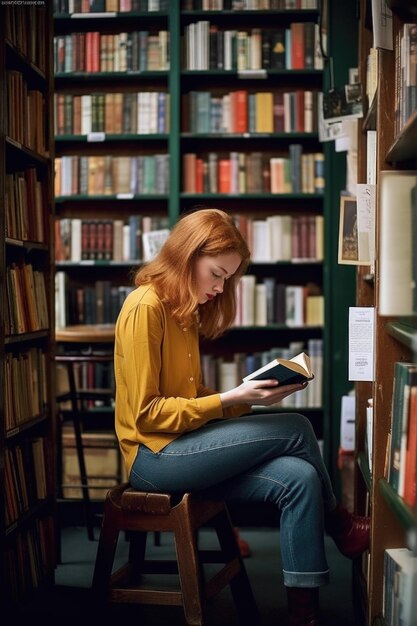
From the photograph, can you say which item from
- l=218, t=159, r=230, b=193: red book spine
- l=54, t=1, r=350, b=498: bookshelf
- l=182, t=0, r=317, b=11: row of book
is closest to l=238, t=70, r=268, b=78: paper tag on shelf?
l=54, t=1, r=350, b=498: bookshelf

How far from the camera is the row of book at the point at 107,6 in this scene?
4074 millimetres

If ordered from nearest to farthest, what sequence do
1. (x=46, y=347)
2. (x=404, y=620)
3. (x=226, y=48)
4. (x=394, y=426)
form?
(x=404, y=620), (x=394, y=426), (x=46, y=347), (x=226, y=48)

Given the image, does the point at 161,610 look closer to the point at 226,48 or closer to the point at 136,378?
the point at 136,378

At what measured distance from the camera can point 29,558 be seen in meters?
2.74

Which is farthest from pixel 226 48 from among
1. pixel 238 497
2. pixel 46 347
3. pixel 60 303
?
pixel 238 497

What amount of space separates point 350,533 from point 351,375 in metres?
0.45

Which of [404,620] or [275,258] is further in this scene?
[275,258]

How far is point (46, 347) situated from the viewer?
2.96 metres

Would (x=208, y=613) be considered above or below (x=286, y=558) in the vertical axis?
below

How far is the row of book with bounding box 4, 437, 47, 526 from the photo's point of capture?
2.58 meters

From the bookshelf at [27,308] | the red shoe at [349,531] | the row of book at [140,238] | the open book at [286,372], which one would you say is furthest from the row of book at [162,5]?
the red shoe at [349,531]

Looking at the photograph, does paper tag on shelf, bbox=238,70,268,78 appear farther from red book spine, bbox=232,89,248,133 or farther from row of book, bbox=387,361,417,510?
row of book, bbox=387,361,417,510

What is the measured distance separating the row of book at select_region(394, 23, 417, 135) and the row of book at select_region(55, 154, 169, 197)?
224 cm

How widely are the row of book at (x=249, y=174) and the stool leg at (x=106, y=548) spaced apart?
85.1 inches
